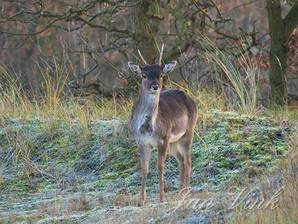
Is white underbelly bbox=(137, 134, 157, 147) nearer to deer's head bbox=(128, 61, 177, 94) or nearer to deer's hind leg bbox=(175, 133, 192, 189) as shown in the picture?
deer's head bbox=(128, 61, 177, 94)

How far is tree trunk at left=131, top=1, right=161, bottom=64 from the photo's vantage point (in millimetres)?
14969

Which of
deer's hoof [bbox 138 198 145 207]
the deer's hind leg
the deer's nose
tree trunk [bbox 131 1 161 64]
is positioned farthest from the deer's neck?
tree trunk [bbox 131 1 161 64]

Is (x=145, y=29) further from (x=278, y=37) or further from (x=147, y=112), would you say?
(x=147, y=112)

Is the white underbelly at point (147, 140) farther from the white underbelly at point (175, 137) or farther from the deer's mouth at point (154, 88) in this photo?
the deer's mouth at point (154, 88)

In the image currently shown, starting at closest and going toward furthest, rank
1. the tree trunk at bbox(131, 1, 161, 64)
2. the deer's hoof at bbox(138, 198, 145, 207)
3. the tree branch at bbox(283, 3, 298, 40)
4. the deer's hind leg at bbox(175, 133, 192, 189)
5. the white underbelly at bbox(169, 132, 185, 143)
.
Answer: the deer's hoof at bbox(138, 198, 145, 207)
the white underbelly at bbox(169, 132, 185, 143)
the deer's hind leg at bbox(175, 133, 192, 189)
the tree trunk at bbox(131, 1, 161, 64)
the tree branch at bbox(283, 3, 298, 40)

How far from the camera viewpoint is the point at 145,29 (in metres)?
15.0

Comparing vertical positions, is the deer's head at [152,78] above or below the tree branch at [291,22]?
below

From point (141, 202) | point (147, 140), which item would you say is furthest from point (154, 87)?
point (141, 202)

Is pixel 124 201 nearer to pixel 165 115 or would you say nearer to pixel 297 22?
pixel 165 115

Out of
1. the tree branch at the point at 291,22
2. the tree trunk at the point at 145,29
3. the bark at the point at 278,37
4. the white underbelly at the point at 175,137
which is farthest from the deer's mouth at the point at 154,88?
the tree branch at the point at 291,22

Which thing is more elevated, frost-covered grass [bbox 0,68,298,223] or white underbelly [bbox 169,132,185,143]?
white underbelly [bbox 169,132,185,143]

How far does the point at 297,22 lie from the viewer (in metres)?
15.4

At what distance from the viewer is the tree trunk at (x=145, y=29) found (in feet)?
49.1

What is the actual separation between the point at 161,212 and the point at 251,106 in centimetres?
400
